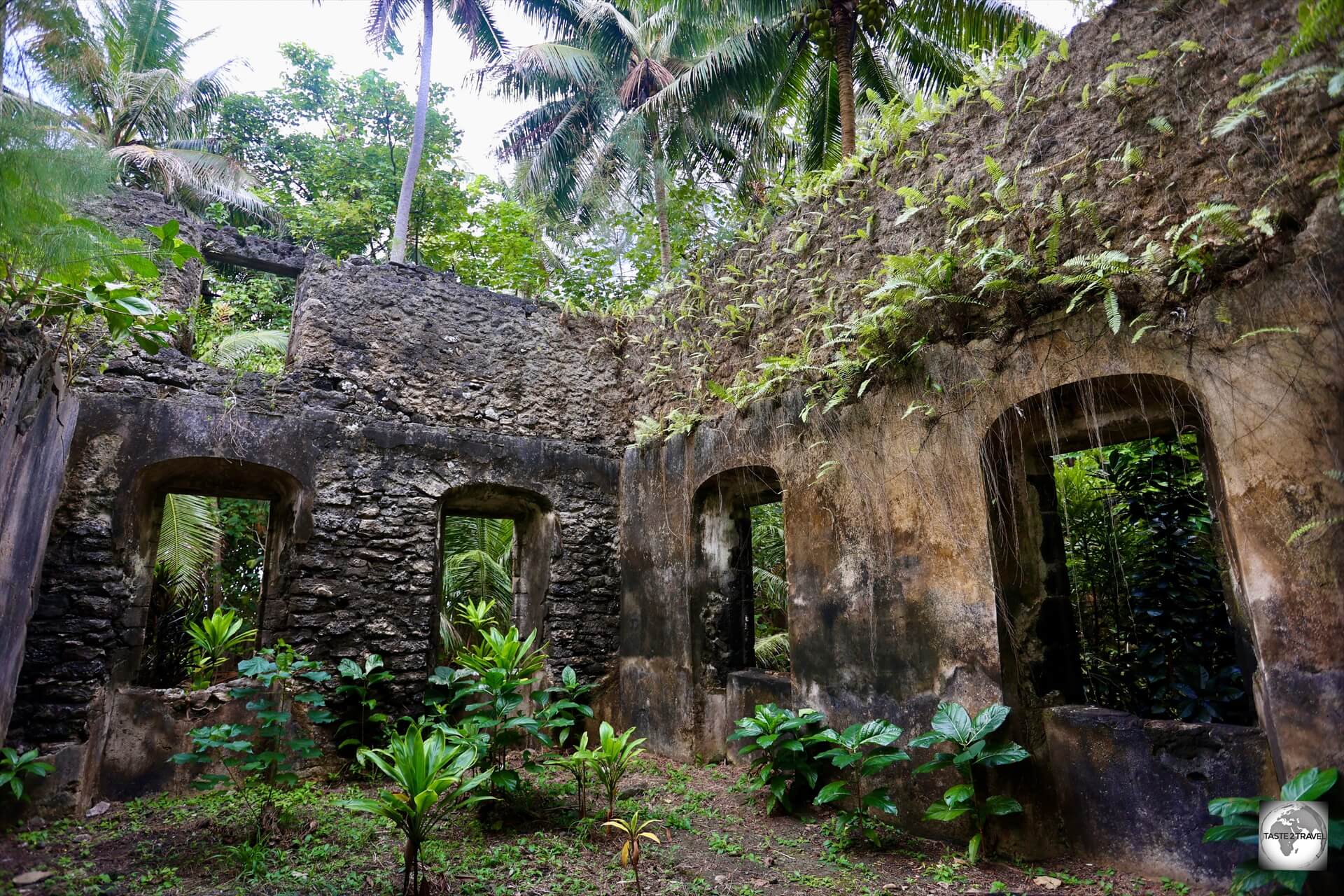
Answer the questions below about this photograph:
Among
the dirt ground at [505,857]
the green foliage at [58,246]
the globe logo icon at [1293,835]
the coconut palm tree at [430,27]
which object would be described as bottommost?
the dirt ground at [505,857]

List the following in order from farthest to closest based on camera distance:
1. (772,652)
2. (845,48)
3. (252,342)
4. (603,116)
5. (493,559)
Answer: (603,116)
(252,342)
(493,559)
(845,48)
(772,652)

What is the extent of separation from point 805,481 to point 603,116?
40.4ft

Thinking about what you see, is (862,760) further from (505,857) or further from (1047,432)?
(1047,432)

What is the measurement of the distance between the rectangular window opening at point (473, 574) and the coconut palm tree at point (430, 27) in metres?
5.73

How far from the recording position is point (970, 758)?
3730 millimetres

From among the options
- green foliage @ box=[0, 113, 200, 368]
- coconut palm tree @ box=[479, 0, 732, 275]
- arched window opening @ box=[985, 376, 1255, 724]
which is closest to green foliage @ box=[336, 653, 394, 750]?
green foliage @ box=[0, 113, 200, 368]

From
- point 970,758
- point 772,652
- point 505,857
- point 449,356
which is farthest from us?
point 772,652

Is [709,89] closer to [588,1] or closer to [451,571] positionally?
[588,1]

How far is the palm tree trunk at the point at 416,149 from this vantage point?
12688 millimetres

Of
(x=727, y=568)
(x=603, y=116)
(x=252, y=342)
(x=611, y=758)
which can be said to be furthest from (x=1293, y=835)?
(x=603, y=116)

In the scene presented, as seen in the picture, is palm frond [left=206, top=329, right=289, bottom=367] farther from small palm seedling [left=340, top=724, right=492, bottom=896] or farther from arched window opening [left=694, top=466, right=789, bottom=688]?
small palm seedling [left=340, top=724, right=492, bottom=896]

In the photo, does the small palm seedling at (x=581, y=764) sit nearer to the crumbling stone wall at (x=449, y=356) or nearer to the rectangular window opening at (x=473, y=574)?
the crumbling stone wall at (x=449, y=356)

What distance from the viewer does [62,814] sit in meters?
4.68

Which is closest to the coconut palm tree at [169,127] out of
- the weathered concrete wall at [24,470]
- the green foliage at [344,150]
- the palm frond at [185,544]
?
the green foliage at [344,150]
